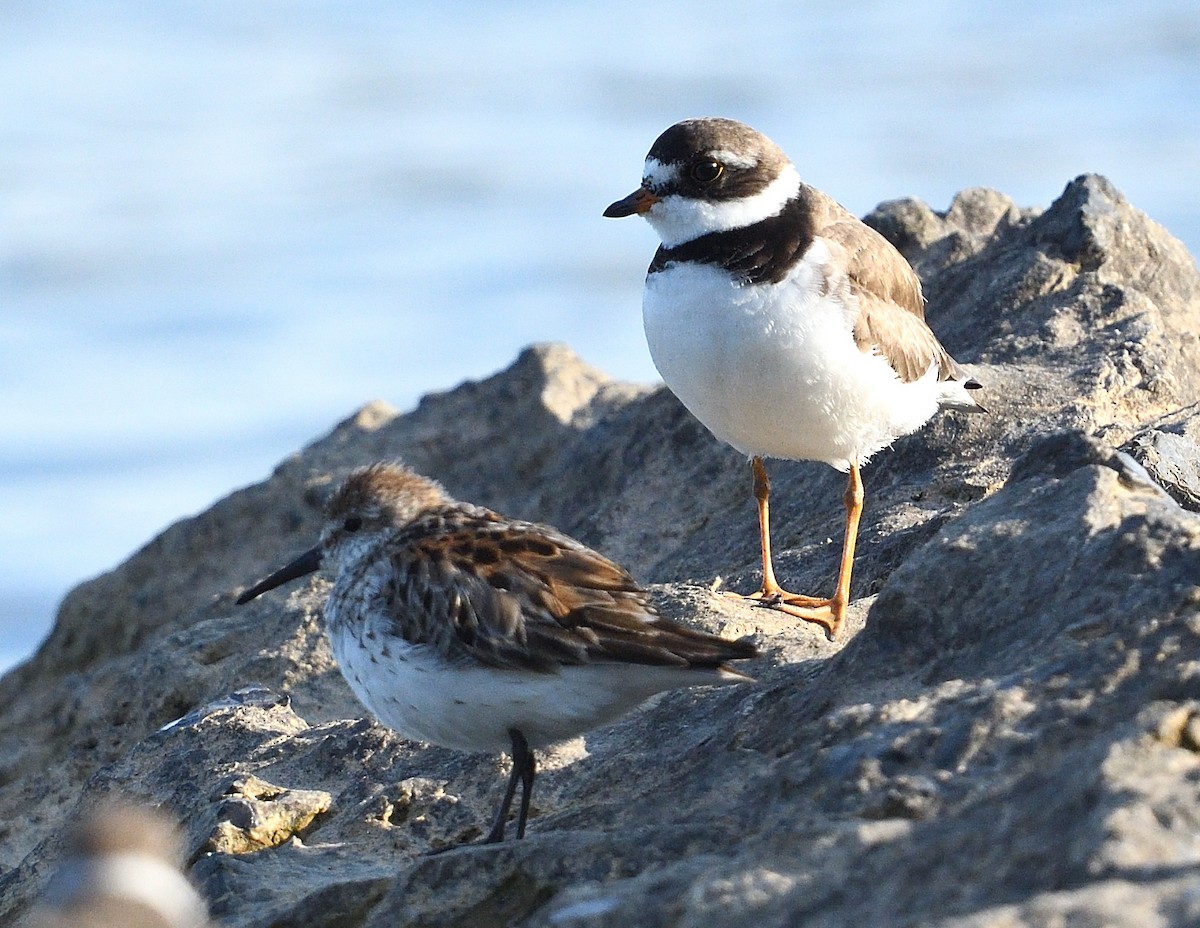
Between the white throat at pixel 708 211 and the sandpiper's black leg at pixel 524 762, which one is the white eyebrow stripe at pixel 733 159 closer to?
the white throat at pixel 708 211

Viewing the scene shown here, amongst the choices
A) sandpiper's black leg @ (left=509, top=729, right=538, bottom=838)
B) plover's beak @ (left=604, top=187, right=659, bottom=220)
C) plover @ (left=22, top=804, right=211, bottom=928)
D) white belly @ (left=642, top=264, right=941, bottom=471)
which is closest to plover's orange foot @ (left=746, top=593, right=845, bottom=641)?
white belly @ (left=642, top=264, right=941, bottom=471)

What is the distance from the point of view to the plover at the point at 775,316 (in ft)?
25.2

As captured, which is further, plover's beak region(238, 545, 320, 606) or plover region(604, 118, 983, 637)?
plover region(604, 118, 983, 637)

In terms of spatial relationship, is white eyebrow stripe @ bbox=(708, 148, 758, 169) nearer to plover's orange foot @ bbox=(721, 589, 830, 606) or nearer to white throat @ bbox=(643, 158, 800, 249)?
white throat @ bbox=(643, 158, 800, 249)

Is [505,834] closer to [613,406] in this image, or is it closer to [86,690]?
[86,690]

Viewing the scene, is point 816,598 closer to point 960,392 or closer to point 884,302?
point 884,302

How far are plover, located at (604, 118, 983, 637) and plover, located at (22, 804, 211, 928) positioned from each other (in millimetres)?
3476

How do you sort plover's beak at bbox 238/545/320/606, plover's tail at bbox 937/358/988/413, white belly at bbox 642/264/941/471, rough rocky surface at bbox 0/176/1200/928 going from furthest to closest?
plover's tail at bbox 937/358/988/413, white belly at bbox 642/264/941/471, plover's beak at bbox 238/545/320/606, rough rocky surface at bbox 0/176/1200/928

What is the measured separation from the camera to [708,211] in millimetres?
8062

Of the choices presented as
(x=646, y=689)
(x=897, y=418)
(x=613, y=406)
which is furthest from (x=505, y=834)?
(x=613, y=406)

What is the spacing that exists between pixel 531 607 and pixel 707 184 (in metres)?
2.91

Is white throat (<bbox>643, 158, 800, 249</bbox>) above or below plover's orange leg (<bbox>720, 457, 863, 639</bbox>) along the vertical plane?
above

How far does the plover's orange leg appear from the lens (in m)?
7.41

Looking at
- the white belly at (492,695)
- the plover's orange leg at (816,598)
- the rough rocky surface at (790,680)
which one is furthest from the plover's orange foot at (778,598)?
the white belly at (492,695)
